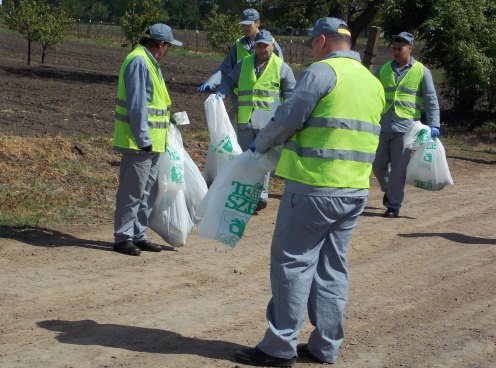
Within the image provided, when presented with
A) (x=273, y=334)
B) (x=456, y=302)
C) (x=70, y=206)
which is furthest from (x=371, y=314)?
(x=70, y=206)

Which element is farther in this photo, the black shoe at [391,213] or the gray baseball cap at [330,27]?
the black shoe at [391,213]

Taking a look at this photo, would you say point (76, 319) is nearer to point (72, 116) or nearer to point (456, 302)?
point (456, 302)

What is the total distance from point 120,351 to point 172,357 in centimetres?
31

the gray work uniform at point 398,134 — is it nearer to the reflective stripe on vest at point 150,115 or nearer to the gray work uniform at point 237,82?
the gray work uniform at point 237,82

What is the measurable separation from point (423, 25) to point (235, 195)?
15.3 meters

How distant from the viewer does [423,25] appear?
20.6 meters

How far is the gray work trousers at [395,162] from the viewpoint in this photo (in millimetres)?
10750

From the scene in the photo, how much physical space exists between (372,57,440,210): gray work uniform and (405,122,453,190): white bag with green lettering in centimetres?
14

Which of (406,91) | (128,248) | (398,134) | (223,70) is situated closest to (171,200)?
(128,248)

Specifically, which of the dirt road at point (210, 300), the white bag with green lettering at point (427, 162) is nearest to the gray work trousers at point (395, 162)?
the white bag with green lettering at point (427, 162)

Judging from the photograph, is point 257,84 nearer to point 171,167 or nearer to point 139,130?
point 171,167

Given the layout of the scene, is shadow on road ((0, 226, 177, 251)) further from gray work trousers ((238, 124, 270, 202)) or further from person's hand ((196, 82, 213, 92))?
gray work trousers ((238, 124, 270, 202))

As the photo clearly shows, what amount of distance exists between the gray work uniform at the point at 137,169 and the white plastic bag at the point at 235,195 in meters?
2.02

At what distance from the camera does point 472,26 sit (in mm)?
20375
